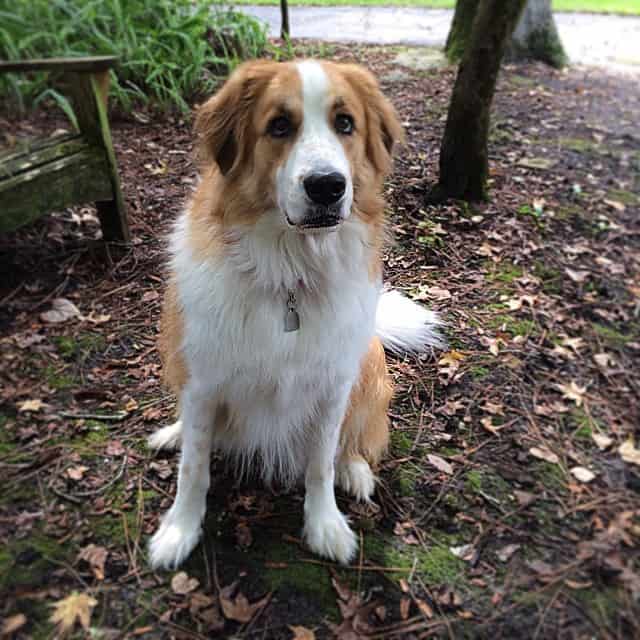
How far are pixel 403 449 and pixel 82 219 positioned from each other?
2.70 meters

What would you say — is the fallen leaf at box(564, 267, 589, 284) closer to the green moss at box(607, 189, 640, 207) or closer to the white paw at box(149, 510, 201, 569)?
the green moss at box(607, 189, 640, 207)

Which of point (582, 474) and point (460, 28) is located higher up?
point (460, 28)

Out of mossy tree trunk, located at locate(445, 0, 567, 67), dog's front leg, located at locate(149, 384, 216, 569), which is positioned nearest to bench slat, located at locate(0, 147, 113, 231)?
dog's front leg, located at locate(149, 384, 216, 569)

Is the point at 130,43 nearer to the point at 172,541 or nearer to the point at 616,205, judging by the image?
the point at 616,205

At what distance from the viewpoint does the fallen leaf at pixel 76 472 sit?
2.24m

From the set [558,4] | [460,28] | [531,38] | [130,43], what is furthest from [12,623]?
[558,4]

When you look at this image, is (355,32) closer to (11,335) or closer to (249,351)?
(11,335)

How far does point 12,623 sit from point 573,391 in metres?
2.41

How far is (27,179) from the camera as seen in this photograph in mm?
3023

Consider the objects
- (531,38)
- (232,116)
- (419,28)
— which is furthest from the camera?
(419,28)

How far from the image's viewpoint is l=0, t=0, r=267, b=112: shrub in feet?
15.1

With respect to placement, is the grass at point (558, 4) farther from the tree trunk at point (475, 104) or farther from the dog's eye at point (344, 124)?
the dog's eye at point (344, 124)

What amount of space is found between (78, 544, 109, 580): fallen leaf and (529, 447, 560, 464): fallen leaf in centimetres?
172

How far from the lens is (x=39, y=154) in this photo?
3211 mm
